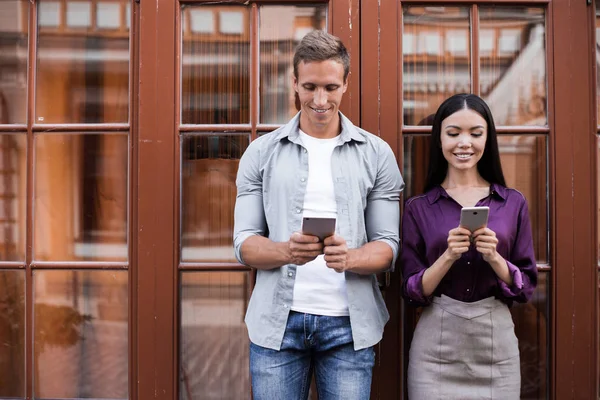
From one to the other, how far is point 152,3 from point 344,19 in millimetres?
832

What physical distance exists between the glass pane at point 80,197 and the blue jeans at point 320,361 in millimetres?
961

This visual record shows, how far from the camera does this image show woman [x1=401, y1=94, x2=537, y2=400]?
1955 mm

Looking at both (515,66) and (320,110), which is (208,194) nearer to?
(320,110)

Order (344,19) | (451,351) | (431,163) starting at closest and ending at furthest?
(451,351), (431,163), (344,19)

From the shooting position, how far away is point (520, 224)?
2.05 metres

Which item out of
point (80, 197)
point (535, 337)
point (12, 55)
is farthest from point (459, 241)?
point (12, 55)

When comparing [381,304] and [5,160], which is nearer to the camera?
[381,304]

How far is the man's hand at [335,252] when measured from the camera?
1784mm

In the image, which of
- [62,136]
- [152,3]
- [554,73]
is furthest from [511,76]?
[62,136]

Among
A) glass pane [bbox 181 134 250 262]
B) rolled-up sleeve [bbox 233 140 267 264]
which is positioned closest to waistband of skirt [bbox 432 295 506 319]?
rolled-up sleeve [bbox 233 140 267 264]

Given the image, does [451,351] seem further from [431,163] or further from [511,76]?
[511,76]

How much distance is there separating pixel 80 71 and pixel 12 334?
1.22m

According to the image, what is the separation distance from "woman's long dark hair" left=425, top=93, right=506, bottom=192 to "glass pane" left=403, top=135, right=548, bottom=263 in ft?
0.92

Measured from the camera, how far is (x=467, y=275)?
6.54 ft
